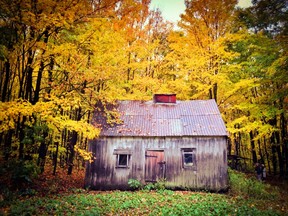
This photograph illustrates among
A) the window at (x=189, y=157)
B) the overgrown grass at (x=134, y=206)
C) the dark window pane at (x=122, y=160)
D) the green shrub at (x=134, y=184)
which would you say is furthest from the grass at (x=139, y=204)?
the dark window pane at (x=122, y=160)

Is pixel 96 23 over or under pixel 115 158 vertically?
over

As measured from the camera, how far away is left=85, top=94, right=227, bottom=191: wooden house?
48.4ft

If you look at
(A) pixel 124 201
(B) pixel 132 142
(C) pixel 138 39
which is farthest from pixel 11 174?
(C) pixel 138 39

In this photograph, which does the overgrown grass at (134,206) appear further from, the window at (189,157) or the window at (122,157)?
the window at (122,157)

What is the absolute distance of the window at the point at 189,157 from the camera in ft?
49.0

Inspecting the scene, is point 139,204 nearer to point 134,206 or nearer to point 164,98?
point 134,206

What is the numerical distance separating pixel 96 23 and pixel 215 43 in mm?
10100

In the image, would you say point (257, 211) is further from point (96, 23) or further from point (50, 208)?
point (96, 23)

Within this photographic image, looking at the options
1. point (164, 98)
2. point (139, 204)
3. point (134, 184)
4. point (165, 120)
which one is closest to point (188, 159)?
point (165, 120)

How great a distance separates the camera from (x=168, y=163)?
15.1 m

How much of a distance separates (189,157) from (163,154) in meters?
1.76

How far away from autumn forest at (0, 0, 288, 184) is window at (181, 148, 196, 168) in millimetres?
4502

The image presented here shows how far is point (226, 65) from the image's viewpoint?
18969mm

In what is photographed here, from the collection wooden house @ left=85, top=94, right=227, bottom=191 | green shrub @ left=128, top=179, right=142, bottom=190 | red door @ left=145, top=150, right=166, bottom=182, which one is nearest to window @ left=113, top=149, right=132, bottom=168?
wooden house @ left=85, top=94, right=227, bottom=191
